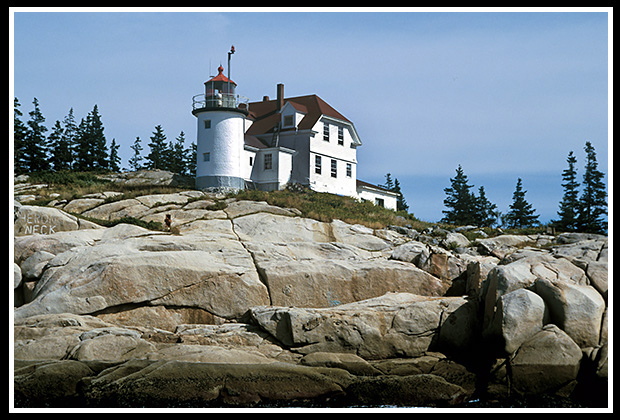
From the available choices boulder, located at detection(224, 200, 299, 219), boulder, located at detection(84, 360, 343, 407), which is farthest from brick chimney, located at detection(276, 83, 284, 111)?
boulder, located at detection(84, 360, 343, 407)

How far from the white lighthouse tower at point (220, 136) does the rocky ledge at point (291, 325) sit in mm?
17419

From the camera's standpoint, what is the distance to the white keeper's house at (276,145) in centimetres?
4309

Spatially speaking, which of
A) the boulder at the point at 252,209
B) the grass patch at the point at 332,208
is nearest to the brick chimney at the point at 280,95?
the grass patch at the point at 332,208

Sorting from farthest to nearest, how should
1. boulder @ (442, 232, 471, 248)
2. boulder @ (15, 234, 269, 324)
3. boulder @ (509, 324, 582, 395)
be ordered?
boulder @ (442, 232, 471, 248)
boulder @ (15, 234, 269, 324)
boulder @ (509, 324, 582, 395)

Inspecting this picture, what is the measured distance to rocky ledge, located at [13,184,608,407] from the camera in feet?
50.3

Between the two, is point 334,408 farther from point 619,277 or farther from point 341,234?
point 341,234

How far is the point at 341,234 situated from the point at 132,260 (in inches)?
492

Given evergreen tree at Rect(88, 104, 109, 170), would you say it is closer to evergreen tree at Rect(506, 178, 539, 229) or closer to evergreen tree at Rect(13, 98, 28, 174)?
evergreen tree at Rect(13, 98, 28, 174)

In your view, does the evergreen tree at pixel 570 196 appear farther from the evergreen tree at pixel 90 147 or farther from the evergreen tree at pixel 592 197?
the evergreen tree at pixel 90 147

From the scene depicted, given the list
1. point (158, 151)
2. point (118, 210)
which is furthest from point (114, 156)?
point (118, 210)

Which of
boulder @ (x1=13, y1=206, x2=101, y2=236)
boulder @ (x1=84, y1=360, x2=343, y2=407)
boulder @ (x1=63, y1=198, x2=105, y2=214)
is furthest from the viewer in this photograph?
boulder @ (x1=63, y1=198, x2=105, y2=214)

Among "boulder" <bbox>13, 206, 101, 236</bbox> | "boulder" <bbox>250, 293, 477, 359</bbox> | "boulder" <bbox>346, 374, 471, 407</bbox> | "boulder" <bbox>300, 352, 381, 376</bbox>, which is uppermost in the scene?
"boulder" <bbox>13, 206, 101, 236</bbox>

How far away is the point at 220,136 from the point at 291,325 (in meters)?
26.5

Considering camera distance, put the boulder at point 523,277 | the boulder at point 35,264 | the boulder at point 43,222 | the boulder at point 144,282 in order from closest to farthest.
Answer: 1. the boulder at point 523,277
2. the boulder at point 144,282
3. the boulder at point 35,264
4. the boulder at point 43,222
